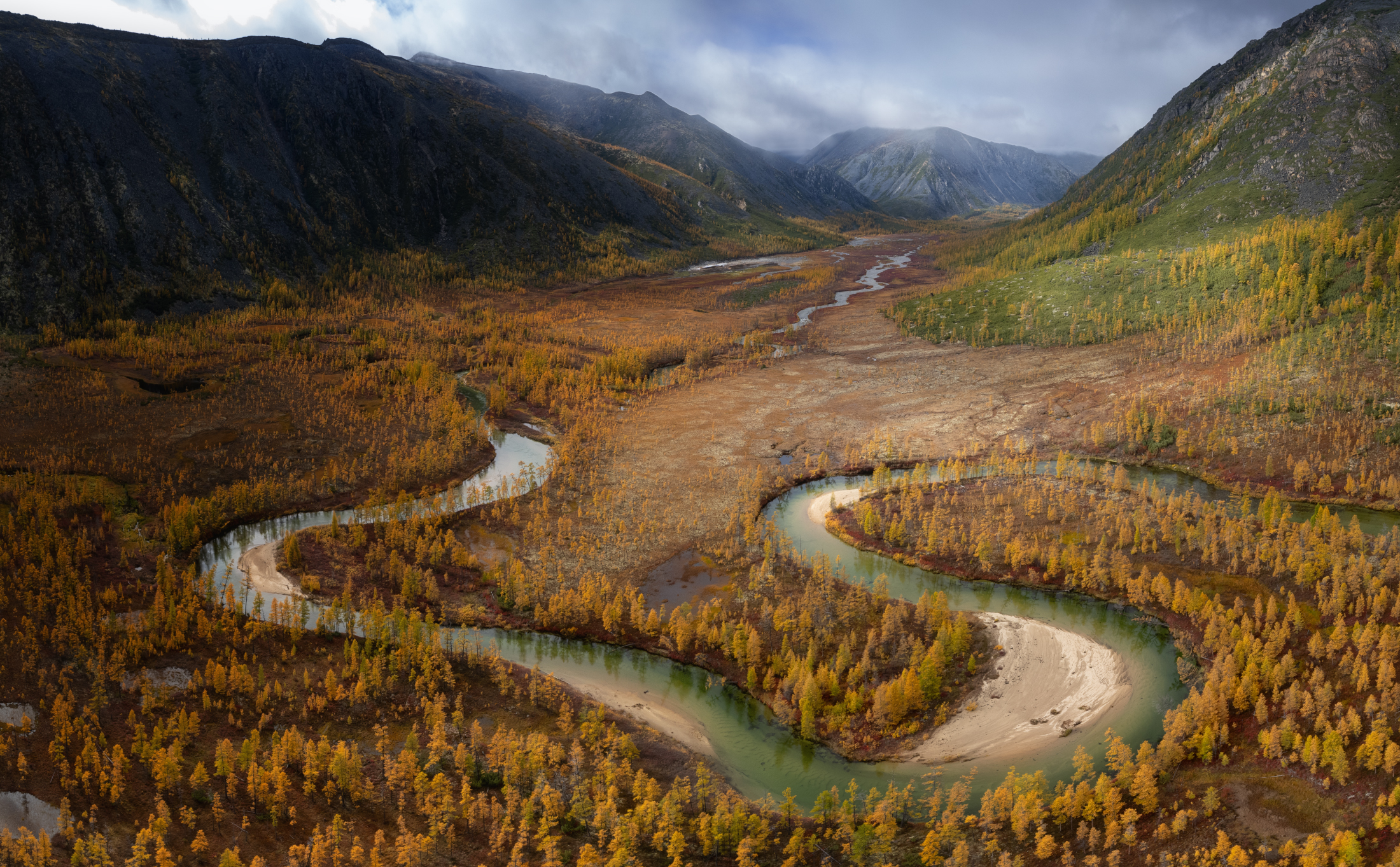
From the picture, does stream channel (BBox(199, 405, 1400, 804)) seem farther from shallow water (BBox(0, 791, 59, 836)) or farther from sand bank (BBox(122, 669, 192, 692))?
shallow water (BBox(0, 791, 59, 836))

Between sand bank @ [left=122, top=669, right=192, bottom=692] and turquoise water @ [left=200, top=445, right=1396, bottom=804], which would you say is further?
sand bank @ [left=122, top=669, right=192, bottom=692]

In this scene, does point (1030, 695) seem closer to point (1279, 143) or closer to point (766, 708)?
point (766, 708)

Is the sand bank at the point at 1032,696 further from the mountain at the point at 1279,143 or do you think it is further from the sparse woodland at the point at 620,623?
the mountain at the point at 1279,143

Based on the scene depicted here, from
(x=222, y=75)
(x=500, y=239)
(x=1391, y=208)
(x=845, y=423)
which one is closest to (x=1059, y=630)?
(x=845, y=423)

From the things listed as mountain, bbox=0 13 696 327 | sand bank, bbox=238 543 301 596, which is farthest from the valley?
mountain, bbox=0 13 696 327

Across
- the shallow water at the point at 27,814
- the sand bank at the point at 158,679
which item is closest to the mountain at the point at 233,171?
the sand bank at the point at 158,679

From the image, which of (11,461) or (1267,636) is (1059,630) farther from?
(11,461)

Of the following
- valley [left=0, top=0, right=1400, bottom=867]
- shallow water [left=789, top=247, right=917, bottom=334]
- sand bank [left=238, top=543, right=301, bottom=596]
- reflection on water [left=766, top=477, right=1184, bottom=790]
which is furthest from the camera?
shallow water [left=789, top=247, right=917, bottom=334]
